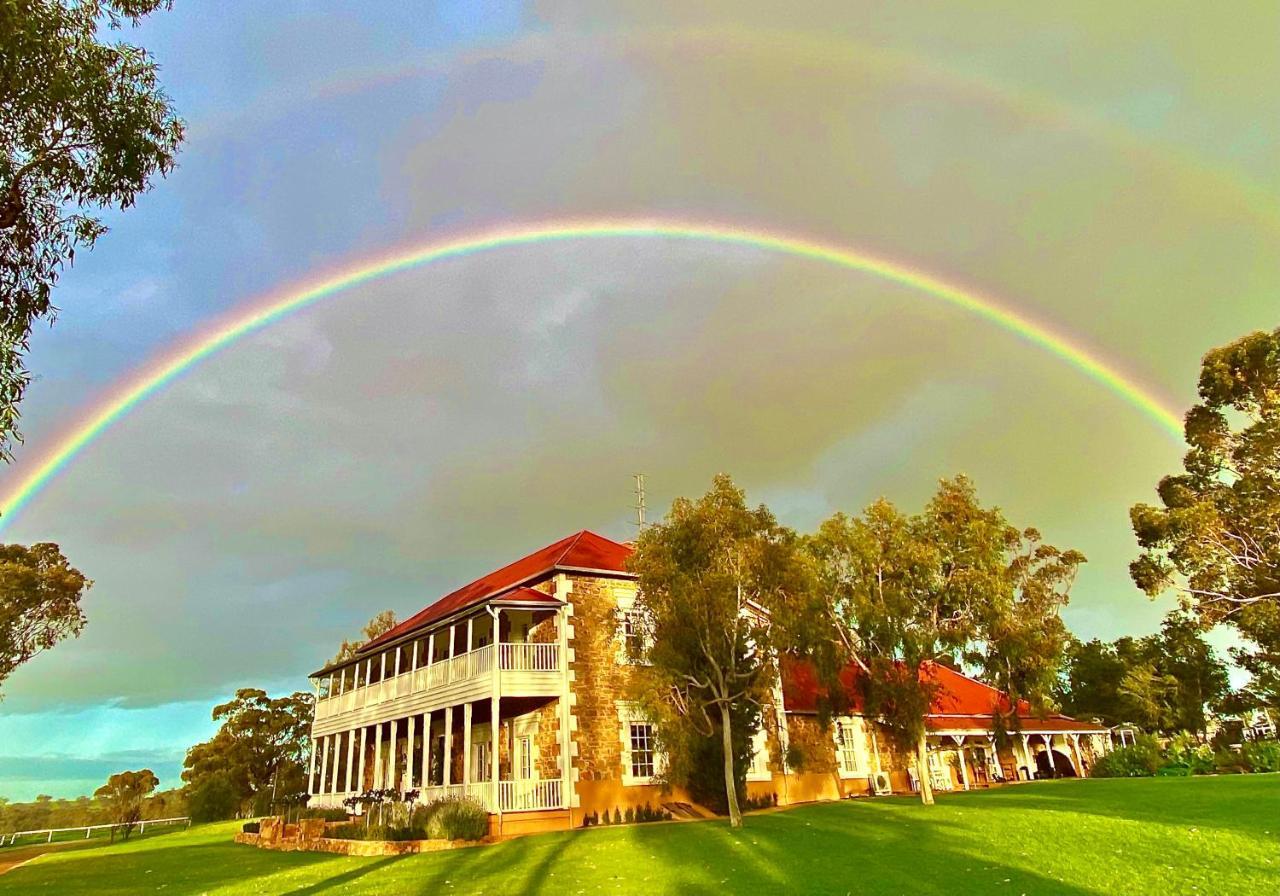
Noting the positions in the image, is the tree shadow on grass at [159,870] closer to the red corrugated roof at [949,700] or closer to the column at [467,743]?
the column at [467,743]

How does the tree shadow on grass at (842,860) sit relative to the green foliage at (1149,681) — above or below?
below

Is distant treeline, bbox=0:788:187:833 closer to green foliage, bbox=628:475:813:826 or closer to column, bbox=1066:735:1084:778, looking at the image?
green foliage, bbox=628:475:813:826

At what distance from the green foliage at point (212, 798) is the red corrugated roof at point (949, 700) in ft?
120

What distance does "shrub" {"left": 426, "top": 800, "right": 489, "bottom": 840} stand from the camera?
1752 cm

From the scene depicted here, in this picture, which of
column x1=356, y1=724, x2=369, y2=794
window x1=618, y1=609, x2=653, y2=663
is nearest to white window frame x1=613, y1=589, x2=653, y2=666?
window x1=618, y1=609, x2=653, y2=663

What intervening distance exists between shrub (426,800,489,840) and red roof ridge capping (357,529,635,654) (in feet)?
18.0

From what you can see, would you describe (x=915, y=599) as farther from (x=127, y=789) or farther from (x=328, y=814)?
(x=127, y=789)

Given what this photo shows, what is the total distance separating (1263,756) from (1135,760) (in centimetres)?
479

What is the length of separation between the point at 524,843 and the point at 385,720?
11.3 m

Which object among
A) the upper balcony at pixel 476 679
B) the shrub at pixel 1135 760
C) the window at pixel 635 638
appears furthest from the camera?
the shrub at pixel 1135 760

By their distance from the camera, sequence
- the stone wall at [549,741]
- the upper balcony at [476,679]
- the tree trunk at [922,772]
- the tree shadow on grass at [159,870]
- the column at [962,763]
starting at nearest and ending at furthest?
the tree shadow on grass at [159,870] → the tree trunk at [922,772] → the upper balcony at [476,679] → the stone wall at [549,741] → the column at [962,763]

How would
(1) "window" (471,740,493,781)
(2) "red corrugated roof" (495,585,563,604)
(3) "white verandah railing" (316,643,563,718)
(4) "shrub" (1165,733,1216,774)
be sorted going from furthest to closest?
(4) "shrub" (1165,733,1216,774)
(1) "window" (471,740,493,781)
(2) "red corrugated roof" (495,585,563,604)
(3) "white verandah railing" (316,643,563,718)

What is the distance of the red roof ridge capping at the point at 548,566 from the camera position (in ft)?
77.8

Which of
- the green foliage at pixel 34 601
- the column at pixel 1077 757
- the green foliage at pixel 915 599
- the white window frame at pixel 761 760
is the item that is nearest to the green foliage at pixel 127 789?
the green foliage at pixel 34 601
